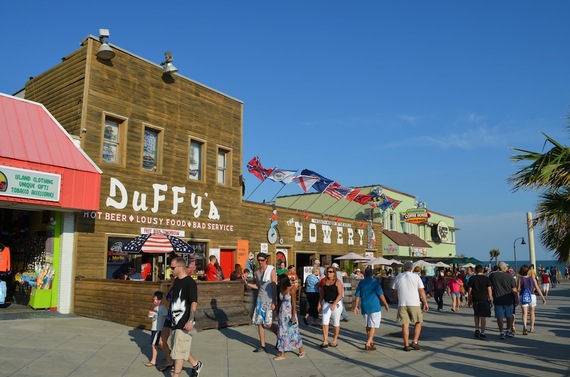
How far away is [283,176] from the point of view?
2214cm

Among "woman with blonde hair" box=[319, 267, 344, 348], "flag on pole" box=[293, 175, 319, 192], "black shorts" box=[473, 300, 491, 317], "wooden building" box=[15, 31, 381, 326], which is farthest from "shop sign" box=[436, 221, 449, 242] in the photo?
"woman with blonde hair" box=[319, 267, 344, 348]

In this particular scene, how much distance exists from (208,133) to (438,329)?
10751mm

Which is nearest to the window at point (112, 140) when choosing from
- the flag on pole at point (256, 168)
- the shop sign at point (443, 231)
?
the flag on pole at point (256, 168)

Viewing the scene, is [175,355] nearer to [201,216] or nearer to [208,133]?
[201,216]

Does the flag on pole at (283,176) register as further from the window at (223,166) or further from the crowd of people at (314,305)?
the crowd of people at (314,305)

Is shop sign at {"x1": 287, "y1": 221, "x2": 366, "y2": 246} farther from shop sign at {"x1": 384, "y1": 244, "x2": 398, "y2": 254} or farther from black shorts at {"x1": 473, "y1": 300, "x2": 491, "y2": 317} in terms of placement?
black shorts at {"x1": 473, "y1": 300, "x2": 491, "y2": 317}

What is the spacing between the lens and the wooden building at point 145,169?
1349 centimetres

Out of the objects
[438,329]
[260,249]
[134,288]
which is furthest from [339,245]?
[134,288]

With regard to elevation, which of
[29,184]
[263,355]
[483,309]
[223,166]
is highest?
[223,166]

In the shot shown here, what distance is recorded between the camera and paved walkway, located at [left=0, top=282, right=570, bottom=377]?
7.76 meters

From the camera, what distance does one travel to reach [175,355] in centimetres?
699

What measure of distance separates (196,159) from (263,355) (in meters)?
10.5

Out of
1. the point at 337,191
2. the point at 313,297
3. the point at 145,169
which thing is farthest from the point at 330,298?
the point at 337,191

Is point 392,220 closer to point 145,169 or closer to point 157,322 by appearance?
point 145,169
